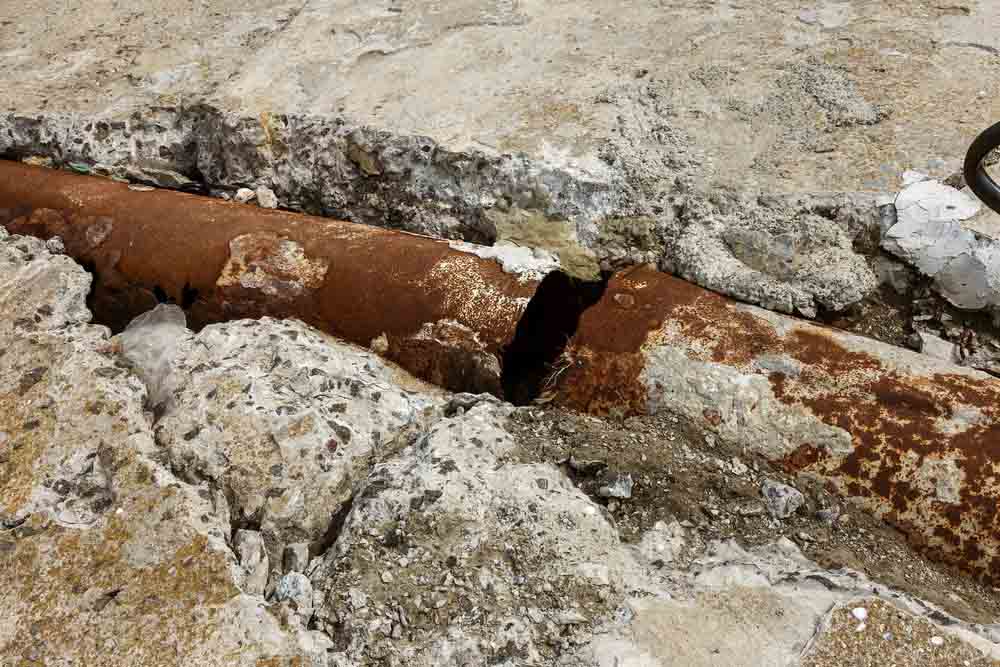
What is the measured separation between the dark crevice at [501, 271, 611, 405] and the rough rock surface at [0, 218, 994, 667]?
0.39 ft

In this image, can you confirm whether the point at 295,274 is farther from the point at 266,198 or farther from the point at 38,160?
the point at 38,160

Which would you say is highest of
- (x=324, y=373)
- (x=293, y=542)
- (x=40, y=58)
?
(x=40, y=58)

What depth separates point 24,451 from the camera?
1487 millimetres

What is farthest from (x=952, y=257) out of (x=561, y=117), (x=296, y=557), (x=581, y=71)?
(x=296, y=557)

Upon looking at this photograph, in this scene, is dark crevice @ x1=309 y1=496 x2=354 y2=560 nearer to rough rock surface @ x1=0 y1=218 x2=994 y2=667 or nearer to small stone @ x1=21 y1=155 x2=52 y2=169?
rough rock surface @ x1=0 y1=218 x2=994 y2=667

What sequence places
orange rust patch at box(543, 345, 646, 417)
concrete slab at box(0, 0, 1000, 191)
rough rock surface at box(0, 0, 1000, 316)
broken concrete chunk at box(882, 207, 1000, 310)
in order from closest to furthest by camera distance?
orange rust patch at box(543, 345, 646, 417) → broken concrete chunk at box(882, 207, 1000, 310) → rough rock surface at box(0, 0, 1000, 316) → concrete slab at box(0, 0, 1000, 191)

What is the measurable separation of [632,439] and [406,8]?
1.99 meters

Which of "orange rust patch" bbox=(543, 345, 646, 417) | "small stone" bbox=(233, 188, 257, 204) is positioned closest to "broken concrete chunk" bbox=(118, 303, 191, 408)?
"small stone" bbox=(233, 188, 257, 204)

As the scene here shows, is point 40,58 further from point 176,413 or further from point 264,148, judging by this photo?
point 176,413

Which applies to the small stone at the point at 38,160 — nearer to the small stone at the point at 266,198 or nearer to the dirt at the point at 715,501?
the small stone at the point at 266,198

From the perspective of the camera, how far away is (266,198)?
2354mm

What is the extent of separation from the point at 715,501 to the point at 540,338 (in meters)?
0.54

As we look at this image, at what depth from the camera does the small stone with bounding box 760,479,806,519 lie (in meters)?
1.43

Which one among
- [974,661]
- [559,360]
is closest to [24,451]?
[559,360]
